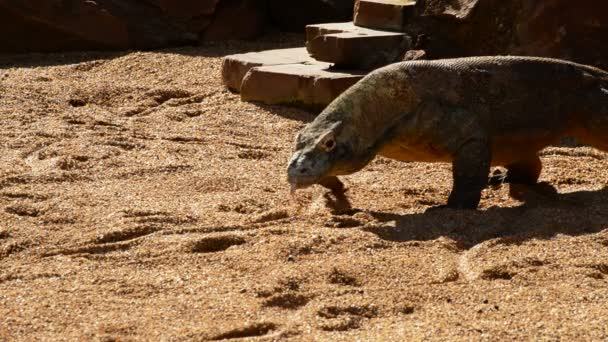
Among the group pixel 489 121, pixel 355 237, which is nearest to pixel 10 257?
pixel 355 237

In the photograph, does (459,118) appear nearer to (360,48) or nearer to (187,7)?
(360,48)

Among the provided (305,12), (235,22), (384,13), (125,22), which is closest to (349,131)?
(384,13)

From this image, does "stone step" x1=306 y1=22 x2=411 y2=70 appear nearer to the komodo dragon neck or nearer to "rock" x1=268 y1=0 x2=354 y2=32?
the komodo dragon neck

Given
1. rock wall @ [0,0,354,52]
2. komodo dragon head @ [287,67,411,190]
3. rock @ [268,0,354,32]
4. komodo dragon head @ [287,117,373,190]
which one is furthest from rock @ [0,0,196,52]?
komodo dragon head @ [287,117,373,190]

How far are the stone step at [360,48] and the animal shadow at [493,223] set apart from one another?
267 cm

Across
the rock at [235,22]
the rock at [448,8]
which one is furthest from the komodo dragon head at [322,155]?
the rock at [235,22]

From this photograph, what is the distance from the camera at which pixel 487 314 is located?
442 cm

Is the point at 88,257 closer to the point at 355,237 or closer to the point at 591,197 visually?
the point at 355,237

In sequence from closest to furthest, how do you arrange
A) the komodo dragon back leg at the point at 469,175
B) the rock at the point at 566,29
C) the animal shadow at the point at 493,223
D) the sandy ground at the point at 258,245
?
1. the sandy ground at the point at 258,245
2. the animal shadow at the point at 493,223
3. the komodo dragon back leg at the point at 469,175
4. the rock at the point at 566,29

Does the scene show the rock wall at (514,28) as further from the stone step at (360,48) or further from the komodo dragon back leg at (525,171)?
the komodo dragon back leg at (525,171)

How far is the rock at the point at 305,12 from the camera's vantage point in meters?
11.3

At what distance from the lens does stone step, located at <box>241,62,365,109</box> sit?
320 inches

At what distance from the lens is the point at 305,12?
1159 cm

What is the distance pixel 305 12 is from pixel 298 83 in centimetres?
Result: 338
